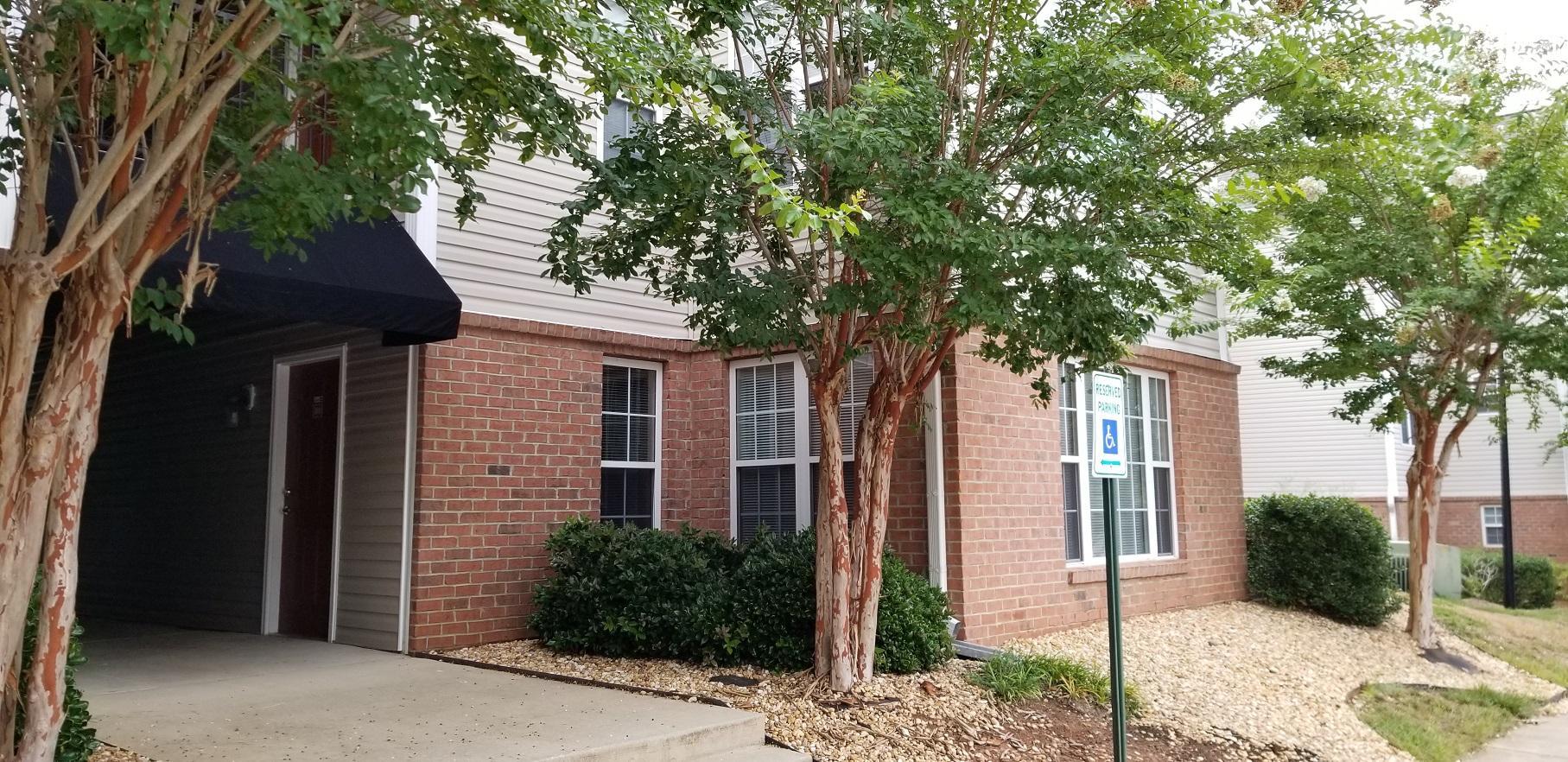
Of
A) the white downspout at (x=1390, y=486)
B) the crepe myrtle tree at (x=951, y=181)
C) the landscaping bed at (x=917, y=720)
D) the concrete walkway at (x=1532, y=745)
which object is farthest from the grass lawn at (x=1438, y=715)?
the white downspout at (x=1390, y=486)

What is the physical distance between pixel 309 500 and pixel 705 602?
12.7 feet

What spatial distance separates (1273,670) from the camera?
32.4ft

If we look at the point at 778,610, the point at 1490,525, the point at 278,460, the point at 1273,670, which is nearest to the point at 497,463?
the point at 278,460

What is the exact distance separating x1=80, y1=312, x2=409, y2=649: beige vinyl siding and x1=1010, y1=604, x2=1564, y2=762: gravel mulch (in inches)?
211

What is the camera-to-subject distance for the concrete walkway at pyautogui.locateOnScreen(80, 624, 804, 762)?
5547mm

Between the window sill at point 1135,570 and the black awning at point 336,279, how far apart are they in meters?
6.02

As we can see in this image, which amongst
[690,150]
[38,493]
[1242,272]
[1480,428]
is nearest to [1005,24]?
[690,150]

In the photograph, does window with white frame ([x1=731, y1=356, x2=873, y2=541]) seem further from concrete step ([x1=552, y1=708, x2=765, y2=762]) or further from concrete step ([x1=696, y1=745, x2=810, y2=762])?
concrete step ([x1=696, y1=745, x2=810, y2=762])

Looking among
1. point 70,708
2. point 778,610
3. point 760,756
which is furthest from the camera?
point 778,610

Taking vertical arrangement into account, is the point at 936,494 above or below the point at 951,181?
below

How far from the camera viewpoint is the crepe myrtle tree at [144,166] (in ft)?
14.1

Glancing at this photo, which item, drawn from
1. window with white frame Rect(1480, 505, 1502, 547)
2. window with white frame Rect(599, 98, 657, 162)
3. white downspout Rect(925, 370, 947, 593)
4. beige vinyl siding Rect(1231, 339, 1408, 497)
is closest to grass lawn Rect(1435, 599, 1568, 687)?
beige vinyl siding Rect(1231, 339, 1408, 497)

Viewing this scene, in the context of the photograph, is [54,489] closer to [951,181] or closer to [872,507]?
[951,181]

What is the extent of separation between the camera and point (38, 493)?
4.33 metres
